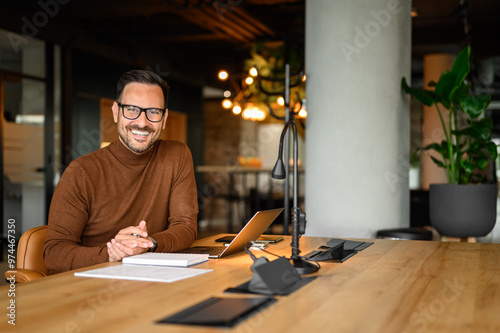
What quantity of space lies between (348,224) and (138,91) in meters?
2.25

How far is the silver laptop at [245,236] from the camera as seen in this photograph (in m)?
1.73

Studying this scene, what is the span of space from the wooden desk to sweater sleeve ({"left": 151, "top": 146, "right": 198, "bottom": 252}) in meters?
0.44

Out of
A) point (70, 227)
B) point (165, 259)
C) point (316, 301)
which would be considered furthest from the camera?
point (70, 227)

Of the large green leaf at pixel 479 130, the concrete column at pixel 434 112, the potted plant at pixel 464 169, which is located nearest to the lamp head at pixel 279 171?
the potted plant at pixel 464 169

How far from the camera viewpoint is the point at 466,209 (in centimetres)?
418

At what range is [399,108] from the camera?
412 centimetres

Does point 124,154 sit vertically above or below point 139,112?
below

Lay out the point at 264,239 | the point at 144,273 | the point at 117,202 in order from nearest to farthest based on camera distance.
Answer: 1. the point at 144,273
2. the point at 117,202
3. the point at 264,239

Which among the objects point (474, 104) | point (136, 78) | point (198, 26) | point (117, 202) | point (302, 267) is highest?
point (198, 26)

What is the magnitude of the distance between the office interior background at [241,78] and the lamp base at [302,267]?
2283 millimetres

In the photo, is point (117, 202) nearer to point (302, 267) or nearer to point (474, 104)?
point (302, 267)

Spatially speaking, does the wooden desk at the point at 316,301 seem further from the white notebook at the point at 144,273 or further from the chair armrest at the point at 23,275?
the chair armrest at the point at 23,275

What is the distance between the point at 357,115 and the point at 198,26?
214 inches

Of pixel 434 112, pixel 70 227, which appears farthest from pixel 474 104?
pixel 434 112
